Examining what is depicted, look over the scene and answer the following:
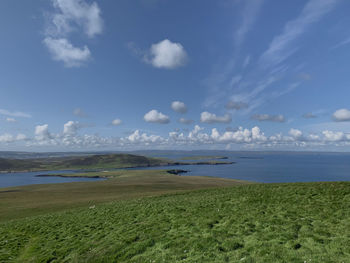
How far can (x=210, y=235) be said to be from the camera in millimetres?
13695

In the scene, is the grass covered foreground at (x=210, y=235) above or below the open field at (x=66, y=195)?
above

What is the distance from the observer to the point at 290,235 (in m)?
12.3

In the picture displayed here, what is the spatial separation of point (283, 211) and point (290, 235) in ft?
18.2

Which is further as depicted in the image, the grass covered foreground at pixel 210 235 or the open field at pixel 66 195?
the open field at pixel 66 195

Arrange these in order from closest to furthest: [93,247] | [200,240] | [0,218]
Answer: [200,240] < [93,247] < [0,218]

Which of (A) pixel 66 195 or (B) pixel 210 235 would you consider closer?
(B) pixel 210 235

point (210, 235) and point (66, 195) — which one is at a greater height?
point (210, 235)

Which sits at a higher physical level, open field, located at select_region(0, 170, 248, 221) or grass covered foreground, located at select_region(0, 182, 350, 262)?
grass covered foreground, located at select_region(0, 182, 350, 262)

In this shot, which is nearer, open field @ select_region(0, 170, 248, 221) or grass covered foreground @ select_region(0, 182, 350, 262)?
grass covered foreground @ select_region(0, 182, 350, 262)

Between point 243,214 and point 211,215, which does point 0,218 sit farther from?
point 243,214

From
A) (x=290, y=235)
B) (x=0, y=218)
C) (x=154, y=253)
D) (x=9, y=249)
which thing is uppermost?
(x=290, y=235)

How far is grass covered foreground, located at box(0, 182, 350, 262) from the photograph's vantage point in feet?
35.8

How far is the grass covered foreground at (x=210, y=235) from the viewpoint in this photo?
10922 millimetres

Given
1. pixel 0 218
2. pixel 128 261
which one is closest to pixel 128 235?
pixel 128 261
